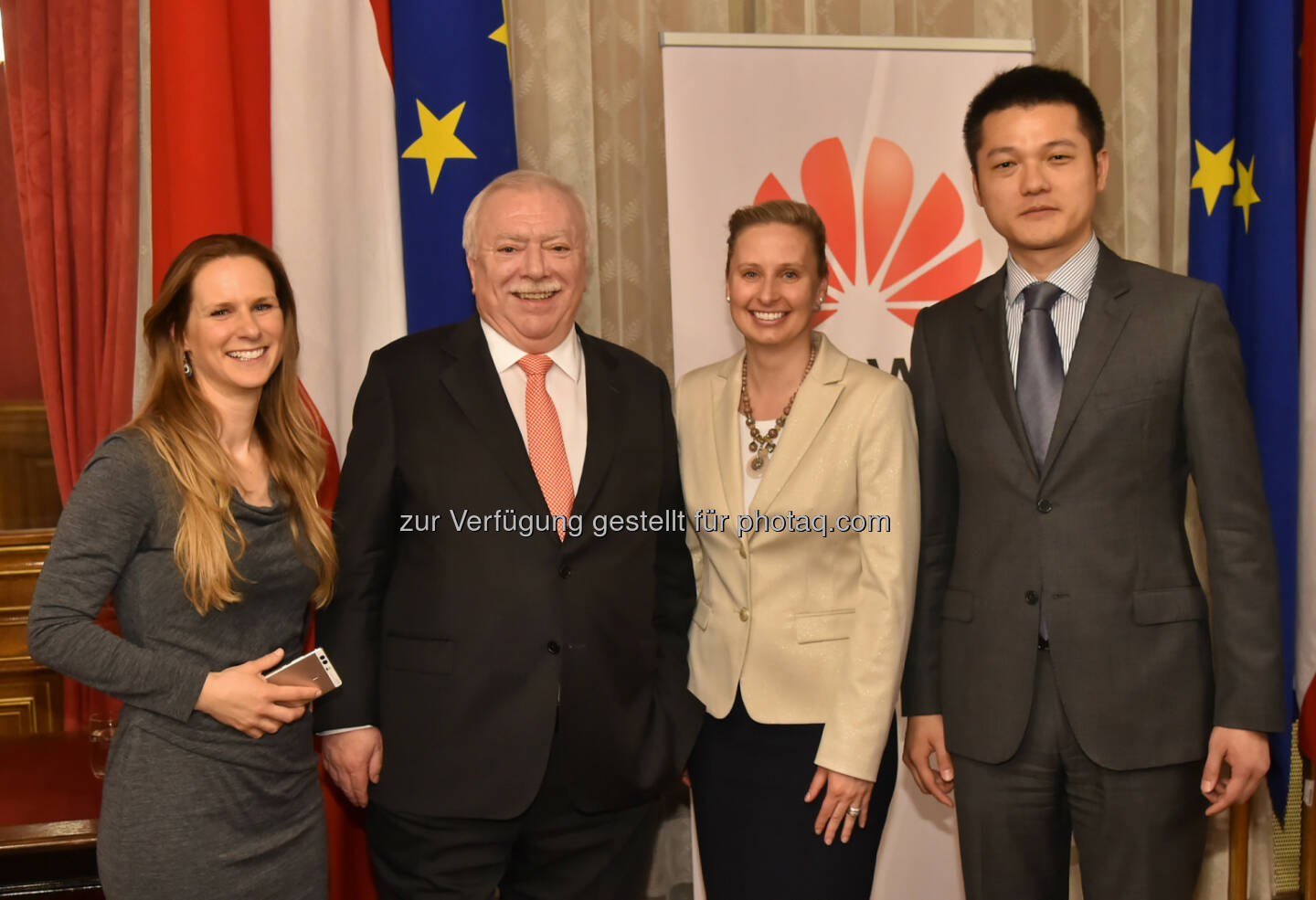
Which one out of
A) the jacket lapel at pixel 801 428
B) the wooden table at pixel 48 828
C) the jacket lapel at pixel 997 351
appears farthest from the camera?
the wooden table at pixel 48 828

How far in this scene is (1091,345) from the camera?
182cm

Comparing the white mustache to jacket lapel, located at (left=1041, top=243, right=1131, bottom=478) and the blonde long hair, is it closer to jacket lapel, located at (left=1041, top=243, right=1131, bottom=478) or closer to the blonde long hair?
the blonde long hair

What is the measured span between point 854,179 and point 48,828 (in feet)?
8.53

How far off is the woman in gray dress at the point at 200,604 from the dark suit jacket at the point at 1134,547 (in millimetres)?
1224

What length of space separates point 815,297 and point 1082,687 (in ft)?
2.88

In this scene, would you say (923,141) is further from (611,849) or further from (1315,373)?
(611,849)

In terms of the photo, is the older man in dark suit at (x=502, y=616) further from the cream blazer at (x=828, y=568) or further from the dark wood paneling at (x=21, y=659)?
the dark wood paneling at (x=21, y=659)

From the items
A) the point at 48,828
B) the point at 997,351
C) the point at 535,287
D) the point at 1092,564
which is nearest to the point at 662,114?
the point at 535,287

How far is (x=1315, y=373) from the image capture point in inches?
113

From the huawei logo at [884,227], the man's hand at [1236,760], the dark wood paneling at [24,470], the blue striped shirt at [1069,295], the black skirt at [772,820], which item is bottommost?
the black skirt at [772,820]

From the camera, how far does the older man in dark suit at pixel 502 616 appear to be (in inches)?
73.3

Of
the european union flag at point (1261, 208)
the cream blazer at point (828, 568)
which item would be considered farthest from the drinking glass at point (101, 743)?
the european union flag at point (1261, 208)

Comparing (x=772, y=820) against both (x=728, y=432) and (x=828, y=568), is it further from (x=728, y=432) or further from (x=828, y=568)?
(x=728, y=432)

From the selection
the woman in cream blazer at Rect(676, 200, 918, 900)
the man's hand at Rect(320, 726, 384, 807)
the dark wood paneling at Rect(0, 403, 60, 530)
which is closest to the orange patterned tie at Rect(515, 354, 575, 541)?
the woman in cream blazer at Rect(676, 200, 918, 900)
